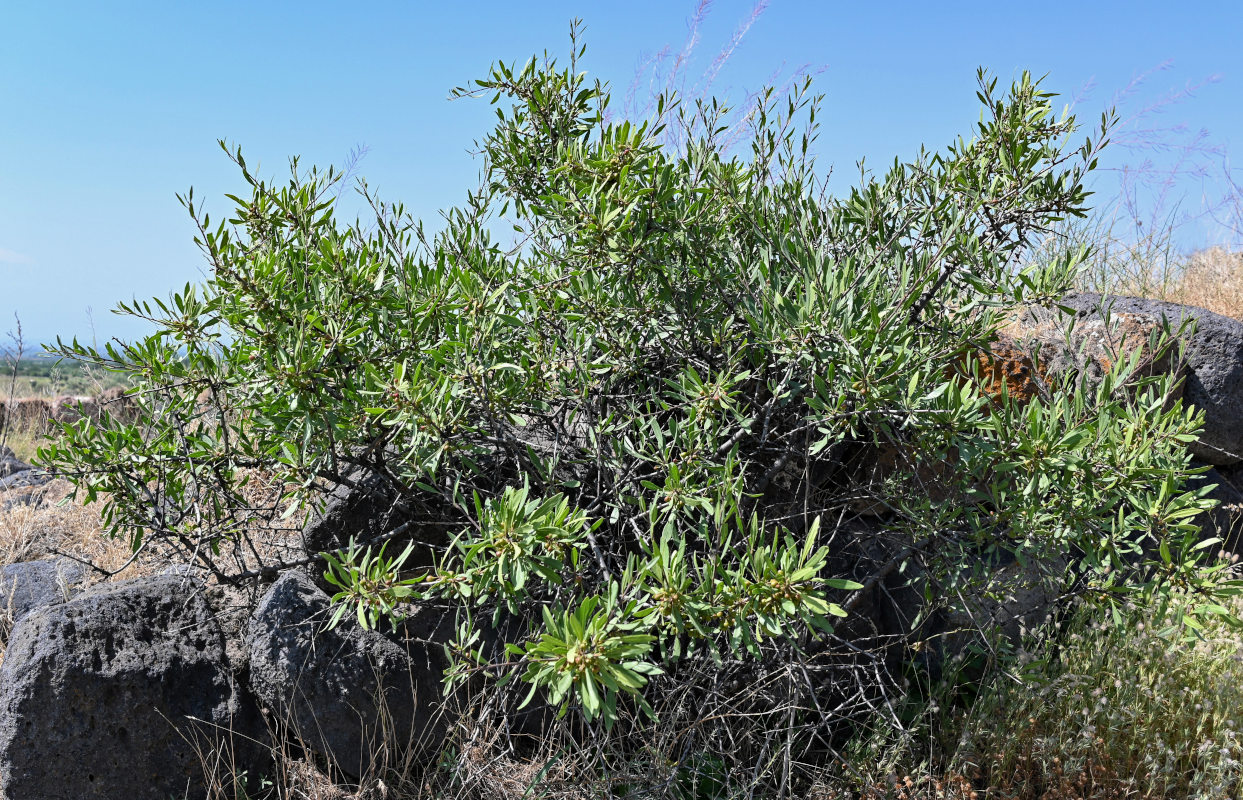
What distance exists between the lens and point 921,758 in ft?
9.53

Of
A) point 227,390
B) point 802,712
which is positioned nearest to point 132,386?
point 227,390

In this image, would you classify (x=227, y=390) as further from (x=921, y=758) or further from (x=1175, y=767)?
(x=1175, y=767)

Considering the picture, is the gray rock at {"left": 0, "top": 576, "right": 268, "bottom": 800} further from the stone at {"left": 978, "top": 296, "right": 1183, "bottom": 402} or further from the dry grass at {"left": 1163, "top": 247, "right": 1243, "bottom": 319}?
the dry grass at {"left": 1163, "top": 247, "right": 1243, "bottom": 319}

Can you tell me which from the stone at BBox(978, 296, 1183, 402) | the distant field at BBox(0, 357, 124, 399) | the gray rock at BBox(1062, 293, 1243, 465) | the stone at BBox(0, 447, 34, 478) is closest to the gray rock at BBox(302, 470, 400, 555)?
the stone at BBox(978, 296, 1183, 402)

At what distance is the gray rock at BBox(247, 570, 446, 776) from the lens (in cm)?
261

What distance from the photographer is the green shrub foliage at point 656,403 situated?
6.59 ft

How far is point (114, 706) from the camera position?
261cm

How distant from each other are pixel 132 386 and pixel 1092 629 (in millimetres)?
3537

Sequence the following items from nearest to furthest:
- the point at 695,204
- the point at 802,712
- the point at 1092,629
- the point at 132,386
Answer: the point at 695,204
the point at 132,386
the point at 802,712
the point at 1092,629

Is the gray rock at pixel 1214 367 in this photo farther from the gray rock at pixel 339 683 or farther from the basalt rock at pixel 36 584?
the basalt rock at pixel 36 584

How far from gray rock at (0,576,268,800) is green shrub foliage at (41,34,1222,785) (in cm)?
34

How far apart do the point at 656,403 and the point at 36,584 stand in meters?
3.13

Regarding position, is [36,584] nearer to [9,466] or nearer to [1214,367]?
[9,466]

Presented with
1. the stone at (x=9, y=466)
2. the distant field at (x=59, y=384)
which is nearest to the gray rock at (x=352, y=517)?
the stone at (x=9, y=466)
